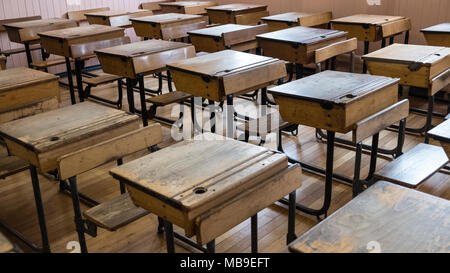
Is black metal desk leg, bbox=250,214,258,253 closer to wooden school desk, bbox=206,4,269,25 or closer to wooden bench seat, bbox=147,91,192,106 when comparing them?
wooden bench seat, bbox=147,91,192,106

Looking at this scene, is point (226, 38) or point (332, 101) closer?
point (332, 101)

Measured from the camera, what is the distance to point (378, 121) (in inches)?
94.7

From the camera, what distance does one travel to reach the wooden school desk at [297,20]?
5.10 metres

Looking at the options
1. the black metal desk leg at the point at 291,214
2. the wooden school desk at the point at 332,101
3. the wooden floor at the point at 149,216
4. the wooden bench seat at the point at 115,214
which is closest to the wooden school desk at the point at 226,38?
the wooden floor at the point at 149,216

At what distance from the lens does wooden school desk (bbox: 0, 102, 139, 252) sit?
2076mm

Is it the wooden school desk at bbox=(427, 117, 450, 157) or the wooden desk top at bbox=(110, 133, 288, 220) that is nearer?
the wooden desk top at bbox=(110, 133, 288, 220)

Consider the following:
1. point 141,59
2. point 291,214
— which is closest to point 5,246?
point 291,214

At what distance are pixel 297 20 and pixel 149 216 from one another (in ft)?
10.2

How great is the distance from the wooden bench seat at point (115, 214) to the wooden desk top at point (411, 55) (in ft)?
7.05

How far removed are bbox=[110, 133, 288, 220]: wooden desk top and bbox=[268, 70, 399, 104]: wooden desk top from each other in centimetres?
61

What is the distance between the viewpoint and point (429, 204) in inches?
57.8

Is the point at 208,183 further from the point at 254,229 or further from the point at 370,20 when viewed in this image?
the point at 370,20

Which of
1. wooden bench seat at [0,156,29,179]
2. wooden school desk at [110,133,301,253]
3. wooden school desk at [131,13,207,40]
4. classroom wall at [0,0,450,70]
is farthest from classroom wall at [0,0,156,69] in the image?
wooden school desk at [110,133,301,253]
